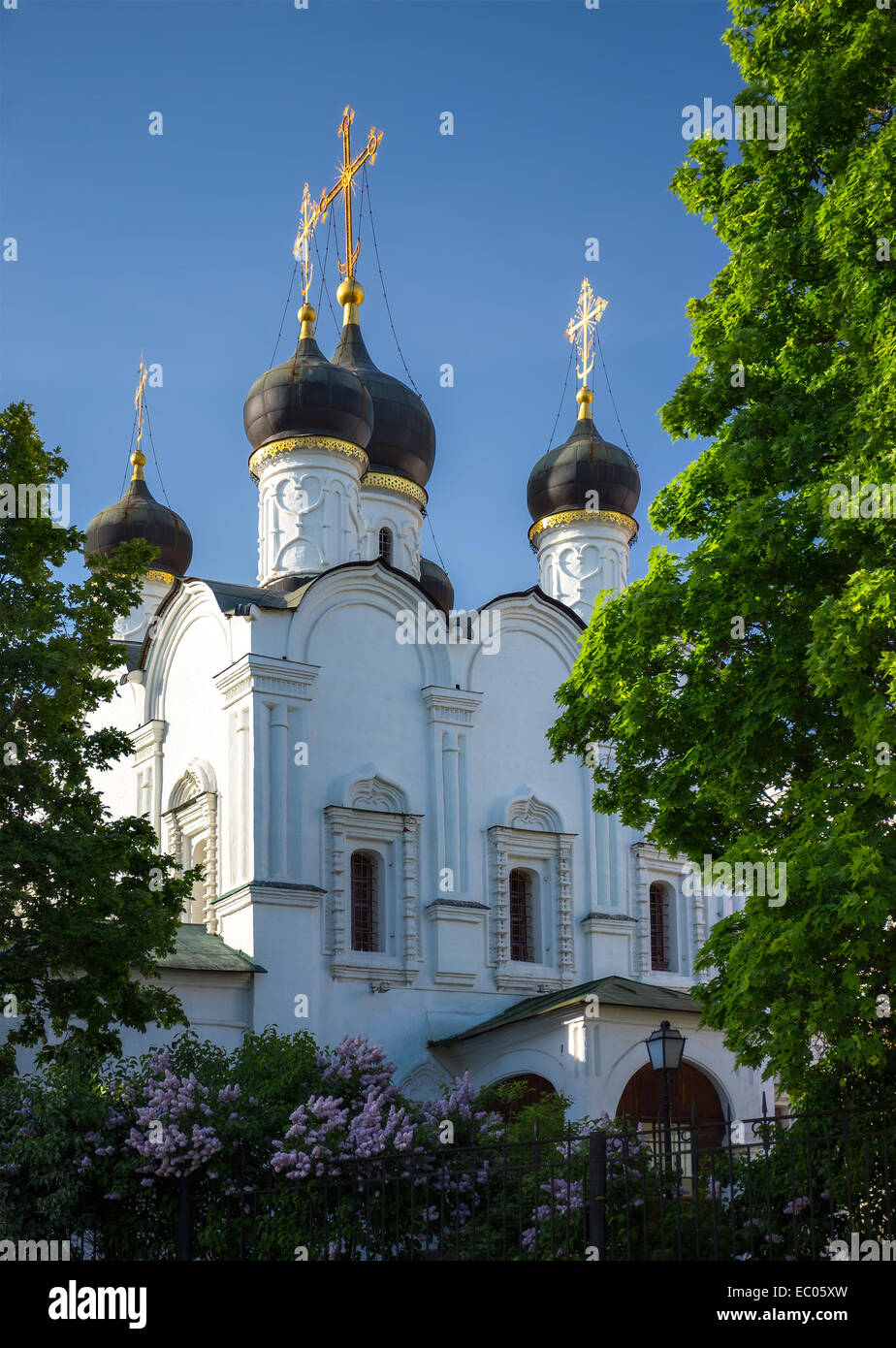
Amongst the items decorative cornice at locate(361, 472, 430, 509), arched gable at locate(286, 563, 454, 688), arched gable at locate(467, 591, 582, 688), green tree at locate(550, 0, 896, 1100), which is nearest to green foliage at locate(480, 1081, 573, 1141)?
green tree at locate(550, 0, 896, 1100)

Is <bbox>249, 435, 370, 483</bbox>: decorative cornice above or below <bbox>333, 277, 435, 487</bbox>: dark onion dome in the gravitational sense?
below

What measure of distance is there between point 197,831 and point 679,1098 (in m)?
6.69

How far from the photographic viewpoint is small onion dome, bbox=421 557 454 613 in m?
27.8

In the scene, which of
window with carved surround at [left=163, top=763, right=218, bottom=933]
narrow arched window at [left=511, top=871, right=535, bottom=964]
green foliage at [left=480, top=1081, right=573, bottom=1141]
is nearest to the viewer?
green foliage at [left=480, top=1081, right=573, bottom=1141]

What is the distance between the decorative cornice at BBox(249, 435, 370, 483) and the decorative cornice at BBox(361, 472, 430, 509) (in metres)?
2.41

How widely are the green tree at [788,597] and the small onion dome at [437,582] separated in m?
17.5

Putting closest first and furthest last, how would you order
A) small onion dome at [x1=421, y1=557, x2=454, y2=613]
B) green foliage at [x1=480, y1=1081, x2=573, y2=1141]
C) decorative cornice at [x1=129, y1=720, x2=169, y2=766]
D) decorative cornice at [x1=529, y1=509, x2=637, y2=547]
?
1. green foliage at [x1=480, y1=1081, x2=573, y2=1141]
2. decorative cornice at [x1=129, y1=720, x2=169, y2=766]
3. decorative cornice at [x1=529, y1=509, x2=637, y2=547]
4. small onion dome at [x1=421, y1=557, x2=454, y2=613]

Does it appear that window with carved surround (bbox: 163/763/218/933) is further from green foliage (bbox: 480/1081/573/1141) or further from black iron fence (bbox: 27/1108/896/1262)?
black iron fence (bbox: 27/1108/896/1262)

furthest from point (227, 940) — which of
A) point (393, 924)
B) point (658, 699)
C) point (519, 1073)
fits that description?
point (658, 699)

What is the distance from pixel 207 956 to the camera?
17.1 metres

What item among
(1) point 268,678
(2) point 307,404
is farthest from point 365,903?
(2) point 307,404

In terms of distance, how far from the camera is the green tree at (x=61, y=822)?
35.0ft
